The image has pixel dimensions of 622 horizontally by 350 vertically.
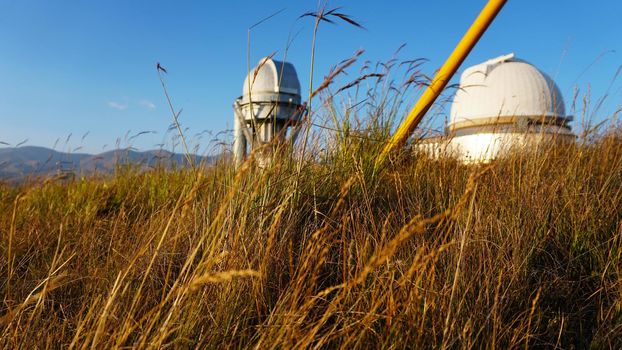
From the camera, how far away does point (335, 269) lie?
4.92 ft

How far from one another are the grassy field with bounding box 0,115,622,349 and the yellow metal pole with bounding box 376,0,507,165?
1.61ft

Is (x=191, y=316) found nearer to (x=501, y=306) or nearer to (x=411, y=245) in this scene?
(x=411, y=245)

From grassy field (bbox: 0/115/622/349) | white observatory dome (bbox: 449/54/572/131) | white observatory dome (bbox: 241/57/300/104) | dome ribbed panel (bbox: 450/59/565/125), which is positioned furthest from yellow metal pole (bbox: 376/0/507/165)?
white observatory dome (bbox: 241/57/300/104)

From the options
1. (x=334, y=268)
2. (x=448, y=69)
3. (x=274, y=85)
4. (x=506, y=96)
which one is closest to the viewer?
(x=334, y=268)

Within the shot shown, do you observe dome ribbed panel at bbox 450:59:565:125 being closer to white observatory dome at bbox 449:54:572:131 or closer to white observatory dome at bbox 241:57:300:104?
white observatory dome at bbox 449:54:572:131

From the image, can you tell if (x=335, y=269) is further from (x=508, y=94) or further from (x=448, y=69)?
(x=508, y=94)

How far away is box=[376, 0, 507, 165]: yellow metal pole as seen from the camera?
8.55ft

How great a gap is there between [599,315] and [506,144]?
6.53 feet

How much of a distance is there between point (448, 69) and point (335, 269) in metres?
2.03

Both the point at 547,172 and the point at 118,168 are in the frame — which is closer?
the point at 547,172

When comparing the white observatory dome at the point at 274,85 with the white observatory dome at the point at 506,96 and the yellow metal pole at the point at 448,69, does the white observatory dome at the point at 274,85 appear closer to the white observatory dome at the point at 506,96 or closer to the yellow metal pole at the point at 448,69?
the white observatory dome at the point at 506,96

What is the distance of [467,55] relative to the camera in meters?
2.77

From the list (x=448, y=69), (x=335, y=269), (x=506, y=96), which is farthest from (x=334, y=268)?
(x=506, y=96)

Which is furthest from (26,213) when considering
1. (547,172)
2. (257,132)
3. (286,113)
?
(286,113)
